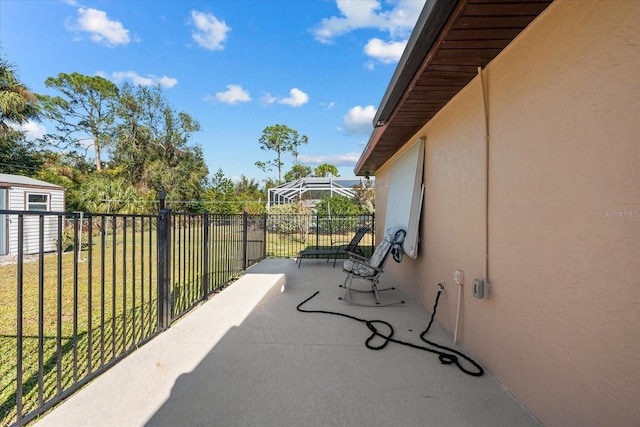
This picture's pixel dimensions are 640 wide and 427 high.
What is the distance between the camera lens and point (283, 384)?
2176mm

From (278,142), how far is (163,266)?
89.2 ft

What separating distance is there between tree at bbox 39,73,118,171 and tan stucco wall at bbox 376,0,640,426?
2622 centimetres

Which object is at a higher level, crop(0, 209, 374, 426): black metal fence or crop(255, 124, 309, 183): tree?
crop(255, 124, 309, 183): tree

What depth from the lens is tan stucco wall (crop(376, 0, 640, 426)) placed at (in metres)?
1.29

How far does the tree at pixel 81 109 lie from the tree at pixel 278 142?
12.0 metres

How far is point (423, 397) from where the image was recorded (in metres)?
2.03

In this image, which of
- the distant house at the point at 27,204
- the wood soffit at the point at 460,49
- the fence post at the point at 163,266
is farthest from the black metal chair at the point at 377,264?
the distant house at the point at 27,204

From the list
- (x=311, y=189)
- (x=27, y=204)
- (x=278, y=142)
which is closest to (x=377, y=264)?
(x=27, y=204)

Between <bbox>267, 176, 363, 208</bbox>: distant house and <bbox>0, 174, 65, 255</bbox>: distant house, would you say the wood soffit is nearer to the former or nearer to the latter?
<bbox>0, 174, 65, 255</bbox>: distant house

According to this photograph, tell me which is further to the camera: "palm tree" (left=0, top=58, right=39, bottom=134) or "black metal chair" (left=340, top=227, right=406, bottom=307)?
"palm tree" (left=0, top=58, right=39, bottom=134)

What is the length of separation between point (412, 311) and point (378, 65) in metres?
9.39

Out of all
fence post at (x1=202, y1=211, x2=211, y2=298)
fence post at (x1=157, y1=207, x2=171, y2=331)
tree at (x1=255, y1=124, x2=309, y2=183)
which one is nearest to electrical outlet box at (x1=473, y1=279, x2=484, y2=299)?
fence post at (x1=157, y1=207, x2=171, y2=331)

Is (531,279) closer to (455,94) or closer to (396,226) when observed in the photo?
(455,94)

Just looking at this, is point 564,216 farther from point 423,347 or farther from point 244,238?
point 244,238
